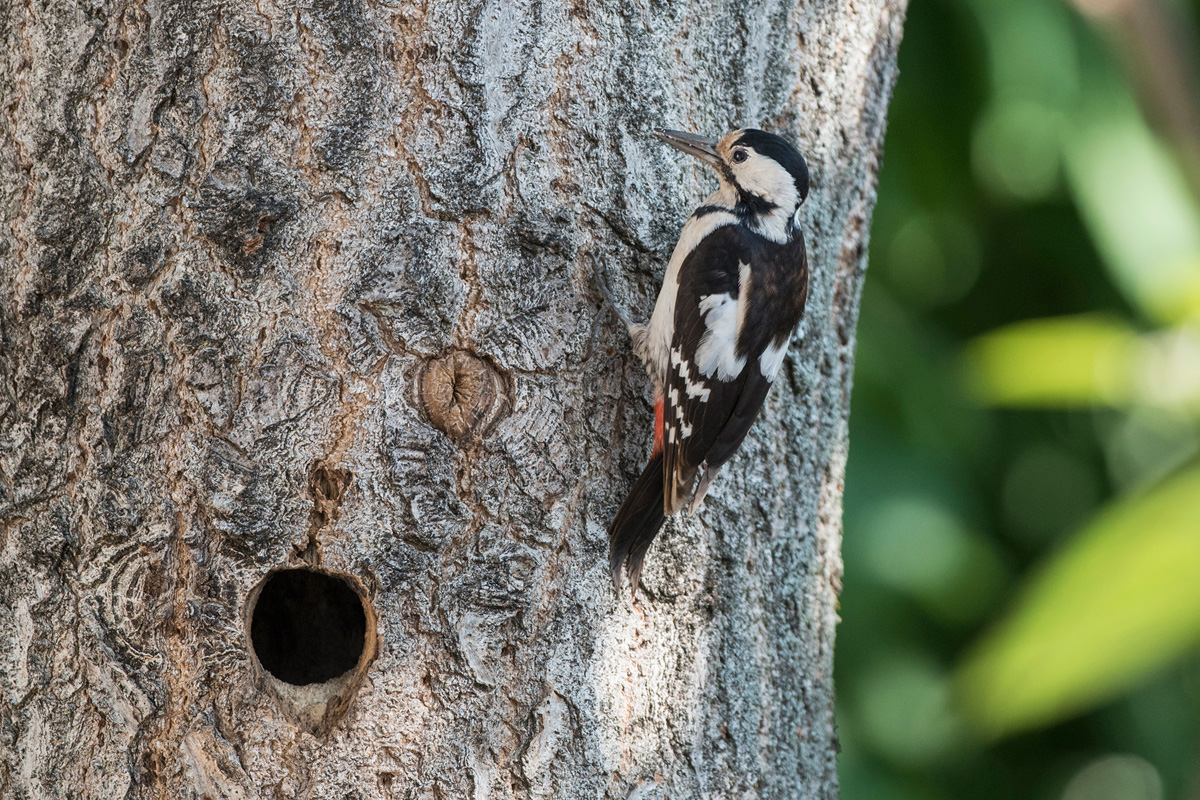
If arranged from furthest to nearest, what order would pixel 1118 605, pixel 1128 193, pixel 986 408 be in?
1. pixel 986 408
2. pixel 1128 193
3. pixel 1118 605

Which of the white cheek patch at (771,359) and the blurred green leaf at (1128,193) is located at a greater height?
the blurred green leaf at (1128,193)

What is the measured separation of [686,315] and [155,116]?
34.3 inches

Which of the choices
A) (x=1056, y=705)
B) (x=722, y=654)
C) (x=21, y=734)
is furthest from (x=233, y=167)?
(x=1056, y=705)

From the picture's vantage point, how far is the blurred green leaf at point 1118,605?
95 centimetres

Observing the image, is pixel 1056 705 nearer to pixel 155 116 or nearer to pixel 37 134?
pixel 155 116

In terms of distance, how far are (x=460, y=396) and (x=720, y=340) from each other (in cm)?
48

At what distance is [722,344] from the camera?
5.94ft

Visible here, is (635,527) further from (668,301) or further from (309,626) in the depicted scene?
(309,626)

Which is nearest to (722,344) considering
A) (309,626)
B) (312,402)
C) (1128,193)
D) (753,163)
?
(753,163)

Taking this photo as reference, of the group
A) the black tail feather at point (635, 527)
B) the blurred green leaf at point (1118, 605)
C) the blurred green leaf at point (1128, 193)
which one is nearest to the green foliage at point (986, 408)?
the blurred green leaf at point (1128, 193)

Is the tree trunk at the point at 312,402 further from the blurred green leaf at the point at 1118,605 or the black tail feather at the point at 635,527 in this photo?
the blurred green leaf at the point at 1118,605

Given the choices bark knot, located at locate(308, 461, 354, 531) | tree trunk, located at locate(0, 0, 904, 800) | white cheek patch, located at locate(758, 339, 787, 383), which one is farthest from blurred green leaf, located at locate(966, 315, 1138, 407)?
bark knot, located at locate(308, 461, 354, 531)

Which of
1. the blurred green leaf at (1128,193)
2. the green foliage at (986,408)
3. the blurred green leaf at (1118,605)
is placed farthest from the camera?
the green foliage at (986,408)

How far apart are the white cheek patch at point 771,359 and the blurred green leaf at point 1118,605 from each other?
703 millimetres
